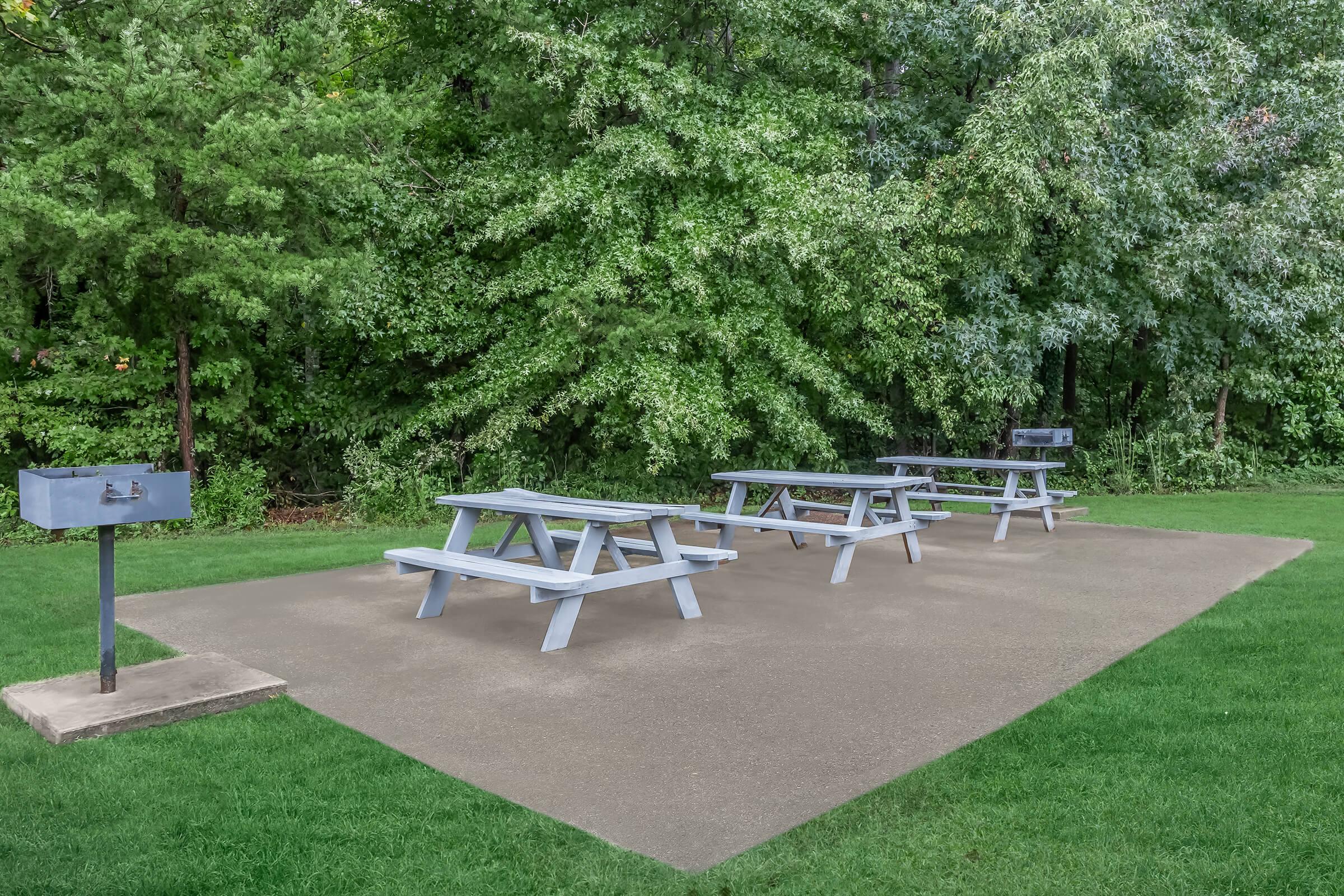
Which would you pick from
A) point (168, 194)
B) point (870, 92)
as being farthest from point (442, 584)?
point (870, 92)

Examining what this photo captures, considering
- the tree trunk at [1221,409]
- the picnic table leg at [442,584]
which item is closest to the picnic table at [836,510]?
the picnic table leg at [442,584]

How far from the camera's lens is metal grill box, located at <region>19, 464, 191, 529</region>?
352 centimetres

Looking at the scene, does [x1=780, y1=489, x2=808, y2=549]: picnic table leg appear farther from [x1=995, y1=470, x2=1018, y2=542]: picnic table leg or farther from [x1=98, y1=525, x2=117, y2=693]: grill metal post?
[x1=98, y1=525, x2=117, y2=693]: grill metal post

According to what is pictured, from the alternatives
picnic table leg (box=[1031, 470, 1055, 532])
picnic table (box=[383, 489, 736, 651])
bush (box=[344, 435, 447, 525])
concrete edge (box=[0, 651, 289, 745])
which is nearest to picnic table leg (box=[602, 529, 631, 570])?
picnic table (box=[383, 489, 736, 651])

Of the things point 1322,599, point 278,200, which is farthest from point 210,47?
point 1322,599

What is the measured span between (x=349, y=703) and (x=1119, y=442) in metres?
11.6

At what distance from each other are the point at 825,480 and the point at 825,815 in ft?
14.3

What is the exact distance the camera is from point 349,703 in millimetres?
3953

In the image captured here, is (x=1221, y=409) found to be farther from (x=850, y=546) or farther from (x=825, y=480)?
(x=850, y=546)

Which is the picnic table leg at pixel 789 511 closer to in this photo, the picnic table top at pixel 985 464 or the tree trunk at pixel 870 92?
the picnic table top at pixel 985 464

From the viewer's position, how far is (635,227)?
10.6 m

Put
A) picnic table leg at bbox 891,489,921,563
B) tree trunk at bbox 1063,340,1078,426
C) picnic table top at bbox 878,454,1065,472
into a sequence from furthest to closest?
tree trunk at bbox 1063,340,1078,426 → picnic table top at bbox 878,454,1065,472 → picnic table leg at bbox 891,489,921,563

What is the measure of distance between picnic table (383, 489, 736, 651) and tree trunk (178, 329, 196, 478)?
16.6 ft

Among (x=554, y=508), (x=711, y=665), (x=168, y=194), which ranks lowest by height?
(x=711, y=665)
